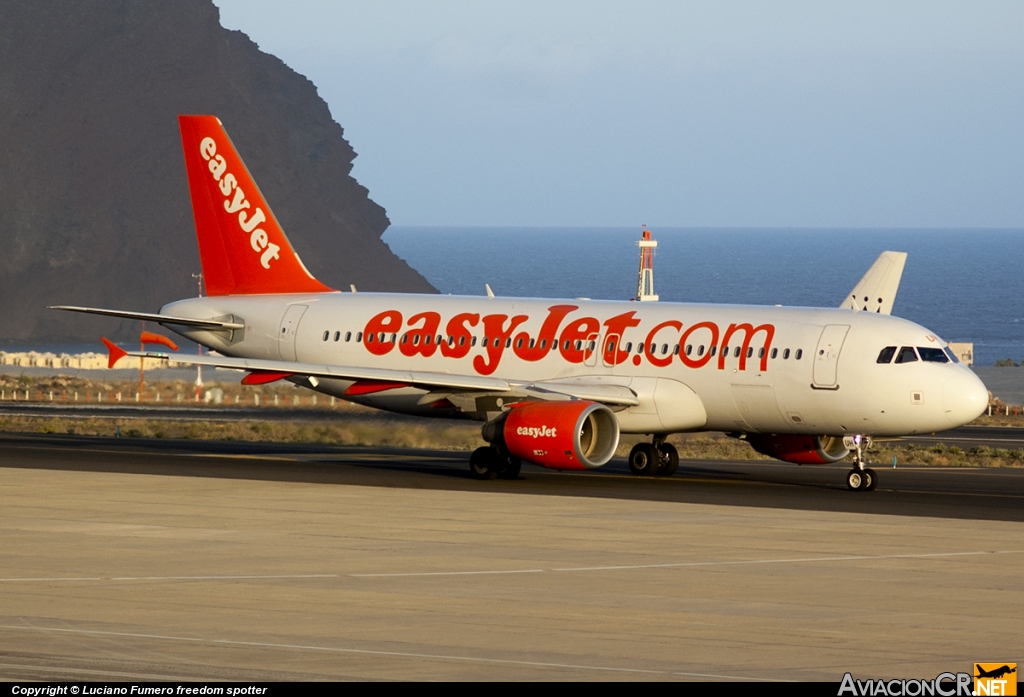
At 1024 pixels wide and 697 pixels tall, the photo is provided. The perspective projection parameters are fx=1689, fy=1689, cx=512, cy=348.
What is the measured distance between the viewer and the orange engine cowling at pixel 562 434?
34.2 metres

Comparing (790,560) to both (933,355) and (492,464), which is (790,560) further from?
(492,464)

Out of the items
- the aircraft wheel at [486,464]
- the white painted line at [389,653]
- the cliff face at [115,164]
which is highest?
the cliff face at [115,164]

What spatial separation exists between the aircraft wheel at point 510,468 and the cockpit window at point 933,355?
8801mm

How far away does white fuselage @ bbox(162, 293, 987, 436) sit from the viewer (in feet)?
112

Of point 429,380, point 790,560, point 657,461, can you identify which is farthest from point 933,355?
point 790,560

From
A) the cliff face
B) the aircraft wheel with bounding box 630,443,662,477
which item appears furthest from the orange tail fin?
the cliff face

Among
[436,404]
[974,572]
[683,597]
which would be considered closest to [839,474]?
[436,404]

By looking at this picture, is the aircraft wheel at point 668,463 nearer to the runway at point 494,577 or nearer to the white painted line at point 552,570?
the runway at point 494,577

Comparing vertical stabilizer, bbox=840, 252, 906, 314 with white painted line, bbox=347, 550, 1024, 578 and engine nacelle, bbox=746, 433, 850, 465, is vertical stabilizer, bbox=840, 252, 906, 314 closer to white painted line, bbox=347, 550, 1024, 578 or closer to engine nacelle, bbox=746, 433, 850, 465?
engine nacelle, bbox=746, 433, 850, 465

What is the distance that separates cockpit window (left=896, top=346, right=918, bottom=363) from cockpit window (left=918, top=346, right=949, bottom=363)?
178 millimetres

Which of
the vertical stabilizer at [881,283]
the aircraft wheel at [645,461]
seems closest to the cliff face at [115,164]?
the vertical stabilizer at [881,283]

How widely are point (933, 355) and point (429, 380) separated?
418 inches

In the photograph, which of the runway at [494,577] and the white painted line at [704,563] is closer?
the runway at [494,577]

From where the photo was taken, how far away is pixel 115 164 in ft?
611
